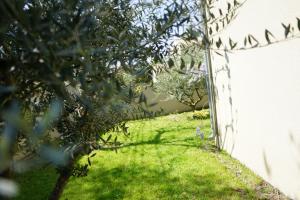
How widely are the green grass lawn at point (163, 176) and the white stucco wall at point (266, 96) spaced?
532mm

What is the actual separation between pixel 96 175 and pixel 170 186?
2.34 metres

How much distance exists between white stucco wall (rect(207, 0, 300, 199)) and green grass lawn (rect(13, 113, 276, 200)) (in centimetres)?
53

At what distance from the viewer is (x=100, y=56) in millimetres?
2047

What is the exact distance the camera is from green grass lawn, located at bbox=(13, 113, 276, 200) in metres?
6.61

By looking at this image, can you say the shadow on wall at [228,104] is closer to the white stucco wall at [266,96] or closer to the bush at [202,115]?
the white stucco wall at [266,96]

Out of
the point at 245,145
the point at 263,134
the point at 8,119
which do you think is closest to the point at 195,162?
the point at 245,145

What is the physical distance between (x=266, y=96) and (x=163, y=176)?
3.04 meters

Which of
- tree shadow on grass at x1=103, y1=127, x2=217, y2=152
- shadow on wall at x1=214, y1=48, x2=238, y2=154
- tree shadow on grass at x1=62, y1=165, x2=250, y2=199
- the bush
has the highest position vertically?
shadow on wall at x1=214, y1=48, x2=238, y2=154

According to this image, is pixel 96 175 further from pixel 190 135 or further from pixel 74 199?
pixel 190 135

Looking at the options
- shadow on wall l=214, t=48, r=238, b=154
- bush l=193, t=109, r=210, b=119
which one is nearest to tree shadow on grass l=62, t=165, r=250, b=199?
shadow on wall l=214, t=48, r=238, b=154

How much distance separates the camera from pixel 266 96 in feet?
20.4

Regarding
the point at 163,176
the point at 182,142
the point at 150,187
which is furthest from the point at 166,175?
the point at 182,142

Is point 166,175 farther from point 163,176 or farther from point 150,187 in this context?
point 150,187

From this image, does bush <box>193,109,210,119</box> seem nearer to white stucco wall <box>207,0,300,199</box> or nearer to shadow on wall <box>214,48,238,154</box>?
shadow on wall <box>214,48,238,154</box>
